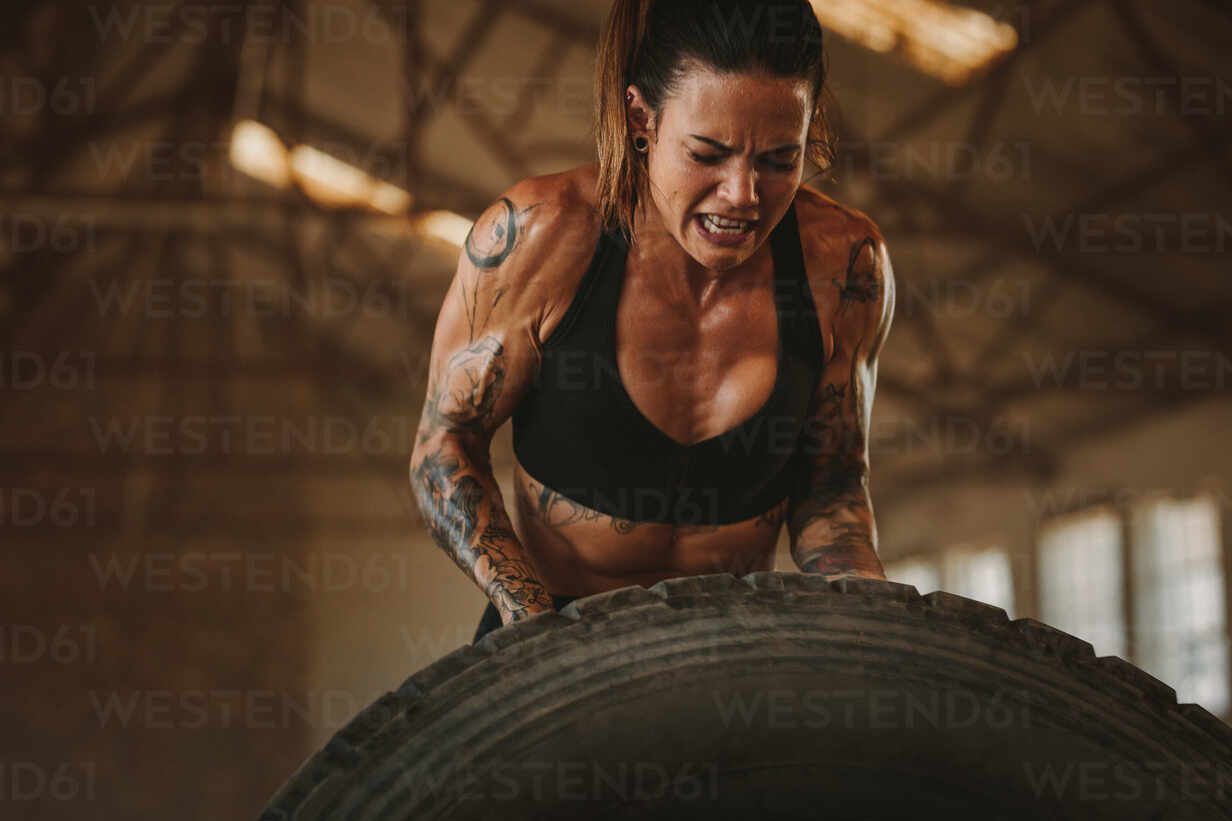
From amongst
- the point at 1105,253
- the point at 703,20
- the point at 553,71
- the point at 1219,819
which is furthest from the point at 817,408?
the point at 1105,253

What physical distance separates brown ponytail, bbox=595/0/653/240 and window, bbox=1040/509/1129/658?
23.0 feet

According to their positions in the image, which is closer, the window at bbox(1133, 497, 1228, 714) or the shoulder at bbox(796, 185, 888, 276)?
the shoulder at bbox(796, 185, 888, 276)

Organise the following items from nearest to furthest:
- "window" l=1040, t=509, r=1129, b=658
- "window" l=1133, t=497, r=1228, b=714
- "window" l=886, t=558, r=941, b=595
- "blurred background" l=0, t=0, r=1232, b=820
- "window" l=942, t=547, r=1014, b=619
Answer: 1. "blurred background" l=0, t=0, r=1232, b=820
2. "window" l=1133, t=497, r=1228, b=714
3. "window" l=1040, t=509, r=1129, b=658
4. "window" l=942, t=547, r=1014, b=619
5. "window" l=886, t=558, r=941, b=595

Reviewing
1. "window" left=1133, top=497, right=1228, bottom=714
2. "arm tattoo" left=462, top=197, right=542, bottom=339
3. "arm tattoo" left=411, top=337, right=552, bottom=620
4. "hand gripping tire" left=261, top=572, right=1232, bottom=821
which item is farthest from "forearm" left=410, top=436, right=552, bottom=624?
"window" left=1133, top=497, right=1228, bottom=714

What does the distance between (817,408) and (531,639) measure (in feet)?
2.63

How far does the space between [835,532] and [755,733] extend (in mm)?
759

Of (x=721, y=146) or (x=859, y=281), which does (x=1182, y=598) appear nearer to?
(x=859, y=281)

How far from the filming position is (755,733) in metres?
0.45

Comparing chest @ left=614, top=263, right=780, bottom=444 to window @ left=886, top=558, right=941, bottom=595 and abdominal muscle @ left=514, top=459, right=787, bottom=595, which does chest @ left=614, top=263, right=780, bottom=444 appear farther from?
window @ left=886, top=558, right=941, bottom=595

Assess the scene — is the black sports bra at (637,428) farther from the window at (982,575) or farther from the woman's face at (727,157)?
the window at (982,575)

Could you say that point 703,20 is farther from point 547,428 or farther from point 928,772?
point 928,772

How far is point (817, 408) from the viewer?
123 centimetres

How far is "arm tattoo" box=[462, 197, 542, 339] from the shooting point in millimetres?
1164

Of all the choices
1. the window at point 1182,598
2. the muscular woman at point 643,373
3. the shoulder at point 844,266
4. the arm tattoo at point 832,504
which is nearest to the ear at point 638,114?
the muscular woman at point 643,373
